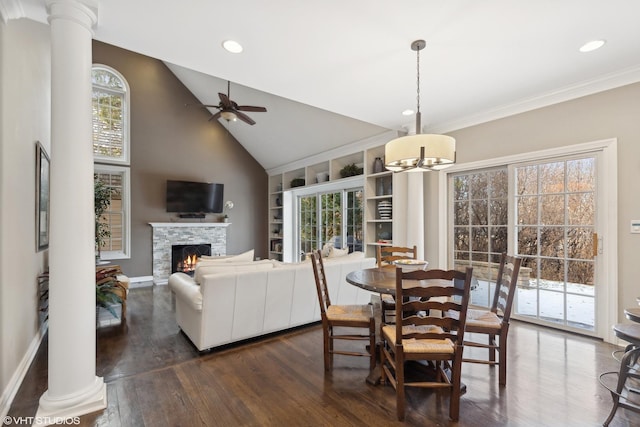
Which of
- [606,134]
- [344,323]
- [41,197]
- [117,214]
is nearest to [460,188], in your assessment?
[606,134]

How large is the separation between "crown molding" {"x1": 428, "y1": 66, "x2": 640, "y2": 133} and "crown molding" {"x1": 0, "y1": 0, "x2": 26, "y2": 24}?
14.9 ft

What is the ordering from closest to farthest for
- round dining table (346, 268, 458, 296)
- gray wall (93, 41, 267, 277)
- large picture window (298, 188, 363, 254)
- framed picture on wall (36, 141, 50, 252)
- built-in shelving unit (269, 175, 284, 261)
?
round dining table (346, 268, 458, 296) → framed picture on wall (36, 141, 50, 252) → large picture window (298, 188, 363, 254) → gray wall (93, 41, 267, 277) → built-in shelving unit (269, 175, 284, 261)

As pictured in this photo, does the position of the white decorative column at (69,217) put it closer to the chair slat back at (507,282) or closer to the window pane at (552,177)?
the chair slat back at (507,282)

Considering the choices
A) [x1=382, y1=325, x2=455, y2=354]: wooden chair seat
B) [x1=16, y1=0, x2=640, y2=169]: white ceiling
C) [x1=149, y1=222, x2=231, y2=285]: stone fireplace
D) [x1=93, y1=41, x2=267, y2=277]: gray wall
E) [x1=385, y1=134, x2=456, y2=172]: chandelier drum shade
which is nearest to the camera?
[x1=382, y1=325, x2=455, y2=354]: wooden chair seat

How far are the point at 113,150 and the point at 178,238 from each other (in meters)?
2.21

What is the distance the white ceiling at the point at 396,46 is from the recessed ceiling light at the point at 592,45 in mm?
60

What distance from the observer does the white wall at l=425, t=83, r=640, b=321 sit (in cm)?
294

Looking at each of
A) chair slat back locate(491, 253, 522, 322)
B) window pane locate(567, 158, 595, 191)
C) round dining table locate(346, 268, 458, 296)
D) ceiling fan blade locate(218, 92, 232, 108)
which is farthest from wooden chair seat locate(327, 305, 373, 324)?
ceiling fan blade locate(218, 92, 232, 108)

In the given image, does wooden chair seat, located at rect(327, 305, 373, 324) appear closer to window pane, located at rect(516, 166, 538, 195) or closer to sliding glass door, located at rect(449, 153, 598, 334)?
sliding glass door, located at rect(449, 153, 598, 334)

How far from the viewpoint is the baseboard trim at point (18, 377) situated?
1.98 meters

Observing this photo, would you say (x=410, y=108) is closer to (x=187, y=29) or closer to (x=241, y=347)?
(x=187, y=29)

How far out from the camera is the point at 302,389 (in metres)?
2.26

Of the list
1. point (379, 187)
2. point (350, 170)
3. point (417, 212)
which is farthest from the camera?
point (350, 170)

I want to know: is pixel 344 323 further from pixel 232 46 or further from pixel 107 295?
pixel 107 295
